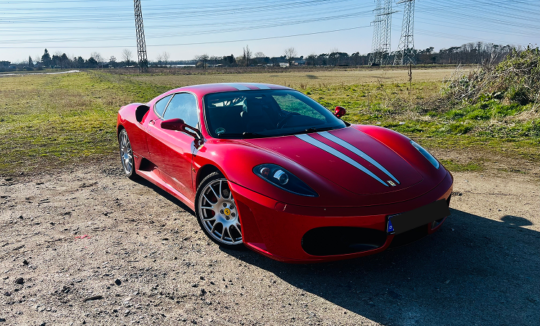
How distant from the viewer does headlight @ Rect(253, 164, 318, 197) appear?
2.72 metres

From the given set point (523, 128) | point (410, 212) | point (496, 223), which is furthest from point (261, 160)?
point (523, 128)

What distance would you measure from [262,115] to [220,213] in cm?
111

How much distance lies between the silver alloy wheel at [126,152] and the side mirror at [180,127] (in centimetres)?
186

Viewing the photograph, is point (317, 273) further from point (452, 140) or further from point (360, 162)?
point (452, 140)

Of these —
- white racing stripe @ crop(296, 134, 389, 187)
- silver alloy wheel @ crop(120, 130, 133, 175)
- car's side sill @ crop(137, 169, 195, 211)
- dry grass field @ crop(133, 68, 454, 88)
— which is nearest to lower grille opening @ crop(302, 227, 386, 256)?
white racing stripe @ crop(296, 134, 389, 187)

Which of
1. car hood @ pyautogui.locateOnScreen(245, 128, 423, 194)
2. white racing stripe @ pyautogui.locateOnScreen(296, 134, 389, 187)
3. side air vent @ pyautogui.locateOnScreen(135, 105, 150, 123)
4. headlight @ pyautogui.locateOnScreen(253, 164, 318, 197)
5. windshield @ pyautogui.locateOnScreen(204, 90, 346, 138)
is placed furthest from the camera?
side air vent @ pyautogui.locateOnScreen(135, 105, 150, 123)

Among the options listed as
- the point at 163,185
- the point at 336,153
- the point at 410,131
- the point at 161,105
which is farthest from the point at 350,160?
the point at 410,131

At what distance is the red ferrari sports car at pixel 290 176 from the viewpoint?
2656 millimetres

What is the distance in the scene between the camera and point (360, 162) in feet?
10.2

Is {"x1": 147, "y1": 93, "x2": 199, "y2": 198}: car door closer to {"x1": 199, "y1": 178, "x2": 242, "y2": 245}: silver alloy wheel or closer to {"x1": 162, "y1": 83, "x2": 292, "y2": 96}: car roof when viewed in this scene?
{"x1": 162, "y1": 83, "x2": 292, "y2": 96}: car roof

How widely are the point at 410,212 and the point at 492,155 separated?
14.7 feet

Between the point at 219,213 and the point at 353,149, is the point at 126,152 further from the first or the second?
the point at 353,149

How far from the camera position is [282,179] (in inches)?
111

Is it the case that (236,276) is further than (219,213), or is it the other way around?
(219,213)
